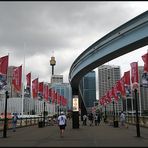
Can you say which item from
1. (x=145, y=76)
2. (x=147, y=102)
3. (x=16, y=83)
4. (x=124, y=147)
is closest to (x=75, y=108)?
(x=16, y=83)

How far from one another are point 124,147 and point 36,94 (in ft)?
89.9

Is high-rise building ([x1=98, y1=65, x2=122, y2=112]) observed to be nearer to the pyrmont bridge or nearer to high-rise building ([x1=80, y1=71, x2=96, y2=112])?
high-rise building ([x1=80, y1=71, x2=96, y2=112])

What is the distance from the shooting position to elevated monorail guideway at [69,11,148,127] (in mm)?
17531

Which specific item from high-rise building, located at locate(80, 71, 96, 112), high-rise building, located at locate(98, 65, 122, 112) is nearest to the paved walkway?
high-rise building, located at locate(98, 65, 122, 112)

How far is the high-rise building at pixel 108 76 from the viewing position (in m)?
125

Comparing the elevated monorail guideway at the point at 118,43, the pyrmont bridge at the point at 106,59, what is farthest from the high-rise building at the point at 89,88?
the pyrmont bridge at the point at 106,59

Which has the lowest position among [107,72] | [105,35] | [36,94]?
[36,94]

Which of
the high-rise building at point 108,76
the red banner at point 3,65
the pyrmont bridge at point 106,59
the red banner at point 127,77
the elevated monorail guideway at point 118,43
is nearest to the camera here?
the pyrmont bridge at point 106,59

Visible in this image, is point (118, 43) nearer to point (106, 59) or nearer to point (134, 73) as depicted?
point (106, 59)

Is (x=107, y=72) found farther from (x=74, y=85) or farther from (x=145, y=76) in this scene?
(x=145, y=76)

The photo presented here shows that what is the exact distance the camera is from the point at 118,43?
2011 cm

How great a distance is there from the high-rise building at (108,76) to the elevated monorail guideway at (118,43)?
86.1 meters

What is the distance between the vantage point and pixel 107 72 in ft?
452

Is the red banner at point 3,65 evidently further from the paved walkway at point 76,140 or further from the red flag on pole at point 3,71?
the paved walkway at point 76,140
